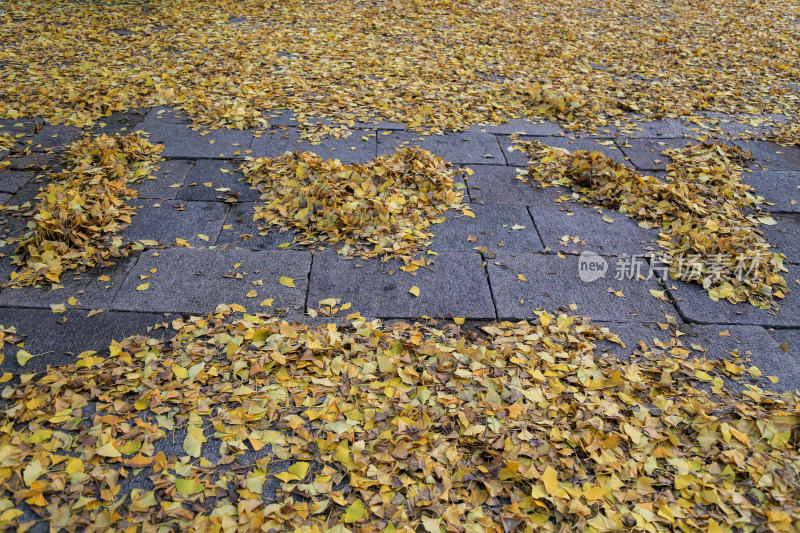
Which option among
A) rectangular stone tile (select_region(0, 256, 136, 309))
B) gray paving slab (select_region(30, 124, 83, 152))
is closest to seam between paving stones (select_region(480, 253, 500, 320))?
rectangular stone tile (select_region(0, 256, 136, 309))

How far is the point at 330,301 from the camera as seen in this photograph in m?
3.16

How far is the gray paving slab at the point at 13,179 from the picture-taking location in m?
4.05

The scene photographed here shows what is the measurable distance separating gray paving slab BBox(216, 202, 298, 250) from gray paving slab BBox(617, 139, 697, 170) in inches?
114

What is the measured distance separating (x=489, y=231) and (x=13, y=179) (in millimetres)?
3509

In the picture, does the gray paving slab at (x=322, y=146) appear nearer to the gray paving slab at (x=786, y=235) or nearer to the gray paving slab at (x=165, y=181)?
the gray paving slab at (x=165, y=181)

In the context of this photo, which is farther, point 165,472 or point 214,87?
point 214,87

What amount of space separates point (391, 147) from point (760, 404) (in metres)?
3.24

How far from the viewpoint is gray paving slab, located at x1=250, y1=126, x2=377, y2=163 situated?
15.2 feet

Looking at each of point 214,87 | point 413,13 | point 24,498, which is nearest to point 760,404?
point 24,498

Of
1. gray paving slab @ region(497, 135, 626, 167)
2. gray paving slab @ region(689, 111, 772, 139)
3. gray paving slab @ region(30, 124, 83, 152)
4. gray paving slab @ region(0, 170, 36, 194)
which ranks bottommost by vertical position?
gray paving slab @ region(0, 170, 36, 194)

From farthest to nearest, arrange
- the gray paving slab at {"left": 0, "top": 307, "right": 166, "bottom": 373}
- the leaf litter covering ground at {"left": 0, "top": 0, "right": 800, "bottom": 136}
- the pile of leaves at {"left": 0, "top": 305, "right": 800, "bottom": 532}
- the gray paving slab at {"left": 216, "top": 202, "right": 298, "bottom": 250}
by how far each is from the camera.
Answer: the leaf litter covering ground at {"left": 0, "top": 0, "right": 800, "bottom": 136} → the gray paving slab at {"left": 216, "top": 202, "right": 298, "bottom": 250} → the gray paving slab at {"left": 0, "top": 307, "right": 166, "bottom": 373} → the pile of leaves at {"left": 0, "top": 305, "right": 800, "bottom": 532}

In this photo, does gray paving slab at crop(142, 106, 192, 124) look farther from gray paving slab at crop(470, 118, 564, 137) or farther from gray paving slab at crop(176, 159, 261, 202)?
gray paving slab at crop(470, 118, 564, 137)

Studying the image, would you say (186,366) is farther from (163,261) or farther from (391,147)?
(391,147)

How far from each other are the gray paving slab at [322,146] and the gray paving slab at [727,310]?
8.37ft
